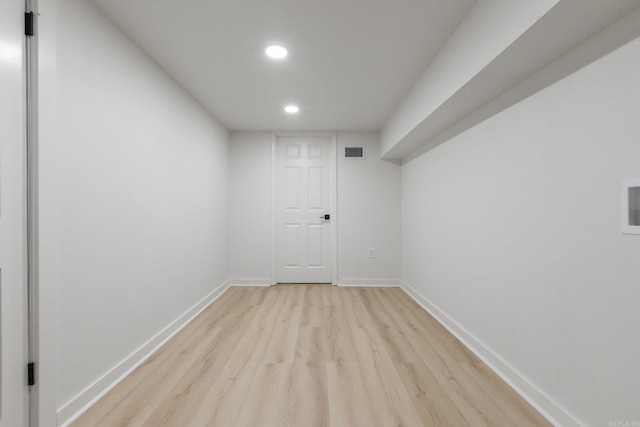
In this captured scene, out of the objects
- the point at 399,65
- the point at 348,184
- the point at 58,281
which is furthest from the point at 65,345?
the point at 348,184

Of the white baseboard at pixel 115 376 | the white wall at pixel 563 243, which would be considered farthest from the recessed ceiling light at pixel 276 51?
the white baseboard at pixel 115 376

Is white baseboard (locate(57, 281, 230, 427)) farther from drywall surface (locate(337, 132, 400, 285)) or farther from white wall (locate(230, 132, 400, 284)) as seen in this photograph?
drywall surface (locate(337, 132, 400, 285))

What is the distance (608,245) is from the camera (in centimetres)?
126

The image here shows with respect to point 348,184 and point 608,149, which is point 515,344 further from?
point 348,184

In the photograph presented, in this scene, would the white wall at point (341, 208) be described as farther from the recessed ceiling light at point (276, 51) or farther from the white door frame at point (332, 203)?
the recessed ceiling light at point (276, 51)

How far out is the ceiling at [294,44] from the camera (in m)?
1.73

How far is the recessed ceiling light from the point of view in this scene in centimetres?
213

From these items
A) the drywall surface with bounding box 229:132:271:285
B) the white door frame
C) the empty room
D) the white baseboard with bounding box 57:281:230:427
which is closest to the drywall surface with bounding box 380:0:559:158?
the empty room

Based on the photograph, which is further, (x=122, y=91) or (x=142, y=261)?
(x=142, y=261)

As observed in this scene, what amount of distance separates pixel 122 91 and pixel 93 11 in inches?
17.1

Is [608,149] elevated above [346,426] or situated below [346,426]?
above

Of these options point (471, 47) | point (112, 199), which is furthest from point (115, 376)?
point (471, 47)

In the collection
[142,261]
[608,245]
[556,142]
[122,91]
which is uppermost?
[122,91]

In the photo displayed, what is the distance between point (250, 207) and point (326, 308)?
1926mm
